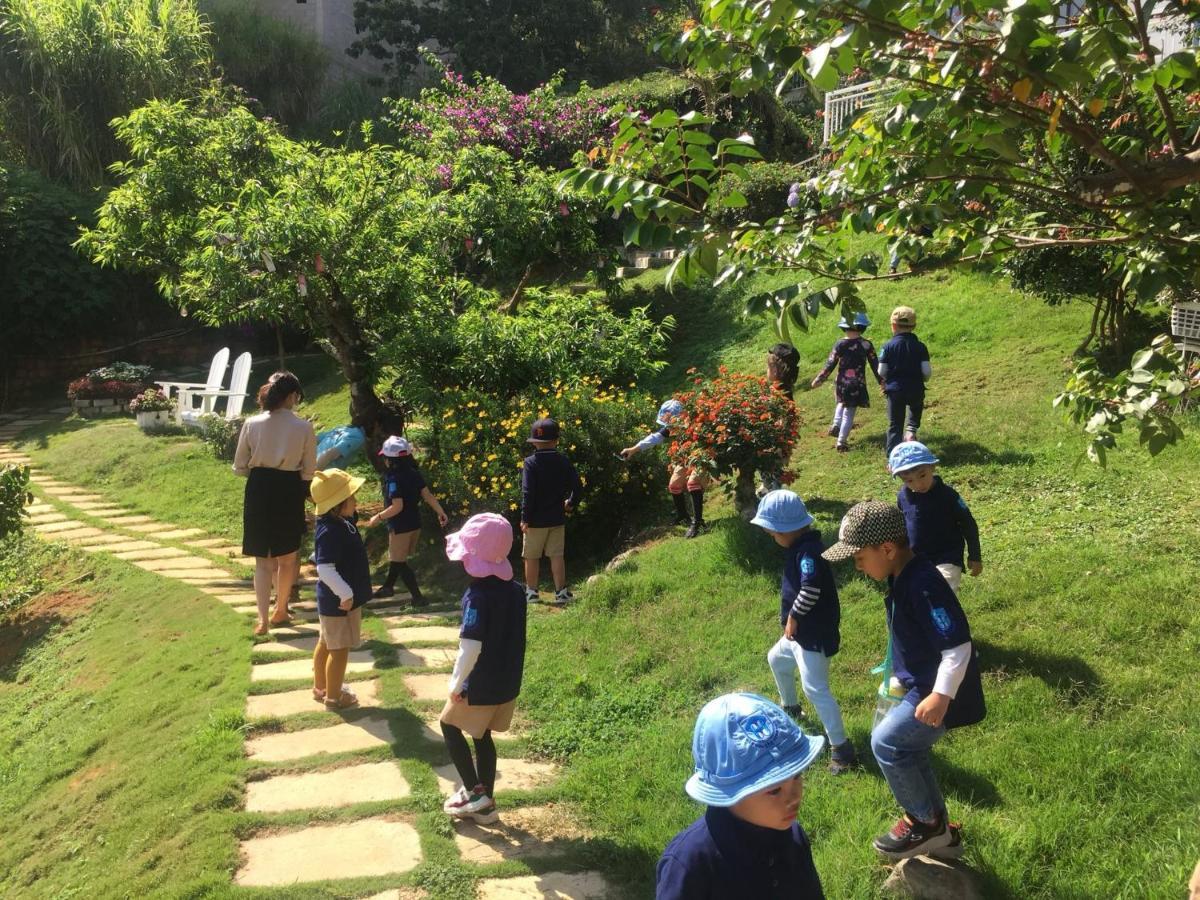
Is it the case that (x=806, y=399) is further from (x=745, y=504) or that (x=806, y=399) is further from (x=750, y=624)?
(x=750, y=624)

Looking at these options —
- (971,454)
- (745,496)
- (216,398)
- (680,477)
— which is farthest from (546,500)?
(216,398)

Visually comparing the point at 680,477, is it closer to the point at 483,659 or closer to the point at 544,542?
the point at 544,542

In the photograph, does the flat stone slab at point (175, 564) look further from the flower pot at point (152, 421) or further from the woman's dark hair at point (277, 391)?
the flower pot at point (152, 421)

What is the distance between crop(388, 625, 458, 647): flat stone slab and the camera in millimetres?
6641

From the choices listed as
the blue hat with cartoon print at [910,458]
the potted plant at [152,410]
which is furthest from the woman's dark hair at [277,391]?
the potted plant at [152,410]

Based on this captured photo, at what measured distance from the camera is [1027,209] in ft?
16.8

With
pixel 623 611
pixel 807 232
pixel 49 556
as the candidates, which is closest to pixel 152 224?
pixel 49 556

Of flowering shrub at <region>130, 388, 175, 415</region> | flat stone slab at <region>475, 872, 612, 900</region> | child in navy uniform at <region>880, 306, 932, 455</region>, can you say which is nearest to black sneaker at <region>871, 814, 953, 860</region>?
flat stone slab at <region>475, 872, 612, 900</region>

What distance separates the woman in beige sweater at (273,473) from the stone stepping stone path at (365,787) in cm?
66

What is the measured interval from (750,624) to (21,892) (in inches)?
163

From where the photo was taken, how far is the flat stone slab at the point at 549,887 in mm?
3686

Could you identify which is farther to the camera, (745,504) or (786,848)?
(745,504)

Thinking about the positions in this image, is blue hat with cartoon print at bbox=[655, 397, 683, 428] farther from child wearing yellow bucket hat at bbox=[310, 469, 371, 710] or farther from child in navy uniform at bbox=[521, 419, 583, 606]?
child wearing yellow bucket hat at bbox=[310, 469, 371, 710]

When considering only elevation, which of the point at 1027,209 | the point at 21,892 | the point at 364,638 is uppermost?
the point at 1027,209
